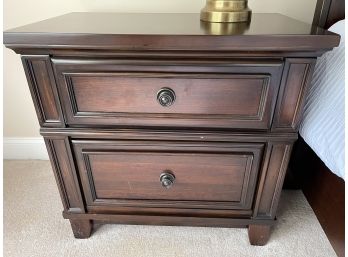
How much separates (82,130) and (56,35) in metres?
0.23

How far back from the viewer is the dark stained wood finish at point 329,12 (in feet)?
2.63

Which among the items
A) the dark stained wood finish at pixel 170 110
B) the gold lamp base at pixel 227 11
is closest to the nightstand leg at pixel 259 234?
the dark stained wood finish at pixel 170 110

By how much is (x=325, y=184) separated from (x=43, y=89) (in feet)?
2.77

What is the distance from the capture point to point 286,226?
93cm

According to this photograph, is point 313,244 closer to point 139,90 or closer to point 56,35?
point 139,90

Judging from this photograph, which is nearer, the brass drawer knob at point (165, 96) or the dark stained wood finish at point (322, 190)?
the brass drawer knob at point (165, 96)

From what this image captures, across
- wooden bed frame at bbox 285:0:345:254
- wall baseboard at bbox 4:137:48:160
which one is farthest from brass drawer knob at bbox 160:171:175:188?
wall baseboard at bbox 4:137:48:160

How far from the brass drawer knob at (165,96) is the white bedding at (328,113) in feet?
1.14

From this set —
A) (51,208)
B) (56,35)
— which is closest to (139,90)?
(56,35)

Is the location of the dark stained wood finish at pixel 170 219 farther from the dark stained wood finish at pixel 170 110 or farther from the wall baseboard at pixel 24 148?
the wall baseboard at pixel 24 148

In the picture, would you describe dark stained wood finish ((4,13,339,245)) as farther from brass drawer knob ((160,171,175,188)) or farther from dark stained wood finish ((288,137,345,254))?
dark stained wood finish ((288,137,345,254))

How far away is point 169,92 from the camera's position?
23.6 inches

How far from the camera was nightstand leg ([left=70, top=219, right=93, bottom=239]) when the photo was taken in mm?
846

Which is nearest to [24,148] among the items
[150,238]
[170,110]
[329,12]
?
[150,238]
